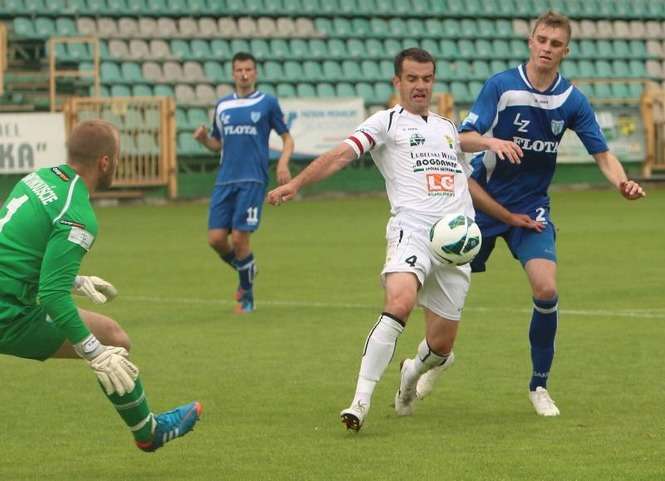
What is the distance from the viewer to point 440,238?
7637 mm

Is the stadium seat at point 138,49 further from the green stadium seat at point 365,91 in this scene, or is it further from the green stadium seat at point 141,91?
the green stadium seat at point 365,91

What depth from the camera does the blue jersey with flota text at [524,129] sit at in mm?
8344

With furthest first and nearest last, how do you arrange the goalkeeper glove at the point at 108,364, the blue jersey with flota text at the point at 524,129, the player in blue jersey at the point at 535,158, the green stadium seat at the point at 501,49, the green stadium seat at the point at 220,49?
the green stadium seat at the point at 501,49 → the green stadium seat at the point at 220,49 → the blue jersey with flota text at the point at 524,129 → the player in blue jersey at the point at 535,158 → the goalkeeper glove at the point at 108,364

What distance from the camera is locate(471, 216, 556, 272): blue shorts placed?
8273mm

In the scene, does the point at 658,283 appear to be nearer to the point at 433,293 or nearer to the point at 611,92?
the point at 433,293

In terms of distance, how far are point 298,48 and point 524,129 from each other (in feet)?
84.2

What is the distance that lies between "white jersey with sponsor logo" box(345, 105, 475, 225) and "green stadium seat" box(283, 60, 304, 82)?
81.4ft

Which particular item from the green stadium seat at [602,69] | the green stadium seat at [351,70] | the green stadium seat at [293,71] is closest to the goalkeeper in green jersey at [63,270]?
the green stadium seat at [293,71]

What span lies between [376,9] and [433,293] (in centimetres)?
2847

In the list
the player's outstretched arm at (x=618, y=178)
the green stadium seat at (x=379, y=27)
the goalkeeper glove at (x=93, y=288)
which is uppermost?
the player's outstretched arm at (x=618, y=178)

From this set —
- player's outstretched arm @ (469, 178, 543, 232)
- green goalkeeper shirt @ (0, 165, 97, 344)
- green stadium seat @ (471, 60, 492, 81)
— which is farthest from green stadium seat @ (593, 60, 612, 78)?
green goalkeeper shirt @ (0, 165, 97, 344)

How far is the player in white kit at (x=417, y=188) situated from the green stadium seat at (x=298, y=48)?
2560 centimetres

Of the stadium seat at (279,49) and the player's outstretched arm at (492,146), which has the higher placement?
the player's outstretched arm at (492,146)

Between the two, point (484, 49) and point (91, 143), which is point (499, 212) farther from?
point (484, 49)
